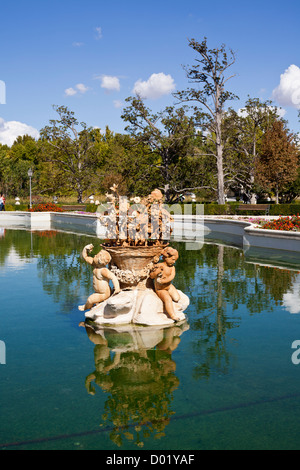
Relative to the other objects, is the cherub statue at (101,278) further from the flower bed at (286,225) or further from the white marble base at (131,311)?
the flower bed at (286,225)

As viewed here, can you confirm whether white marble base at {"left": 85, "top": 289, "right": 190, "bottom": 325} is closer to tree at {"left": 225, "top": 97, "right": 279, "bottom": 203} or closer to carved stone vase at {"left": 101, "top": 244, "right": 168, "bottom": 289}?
carved stone vase at {"left": 101, "top": 244, "right": 168, "bottom": 289}

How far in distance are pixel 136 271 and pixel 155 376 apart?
8.40ft

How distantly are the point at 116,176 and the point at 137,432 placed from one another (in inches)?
1417

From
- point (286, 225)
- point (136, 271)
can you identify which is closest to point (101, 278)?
point (136, 271)

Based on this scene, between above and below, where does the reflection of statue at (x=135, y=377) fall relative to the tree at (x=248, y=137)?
below

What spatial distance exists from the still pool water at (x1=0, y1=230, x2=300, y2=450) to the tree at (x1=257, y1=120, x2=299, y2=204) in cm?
2789

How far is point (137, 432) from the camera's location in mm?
3803

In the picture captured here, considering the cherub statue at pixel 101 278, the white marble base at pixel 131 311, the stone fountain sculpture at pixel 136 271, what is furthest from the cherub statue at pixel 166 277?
the cherub statue at pixel 101 278

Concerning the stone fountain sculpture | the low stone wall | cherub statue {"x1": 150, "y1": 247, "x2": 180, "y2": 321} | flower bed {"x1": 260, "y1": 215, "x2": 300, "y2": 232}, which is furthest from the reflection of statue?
flower bed {"x1": 260, "y1": 215, "x2": 300, "y2": 232}

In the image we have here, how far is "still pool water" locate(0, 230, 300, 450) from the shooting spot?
379 centimetres

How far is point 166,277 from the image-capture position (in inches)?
268

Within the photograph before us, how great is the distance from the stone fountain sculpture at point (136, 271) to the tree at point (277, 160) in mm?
29244

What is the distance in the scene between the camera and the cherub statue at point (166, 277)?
269 inches
